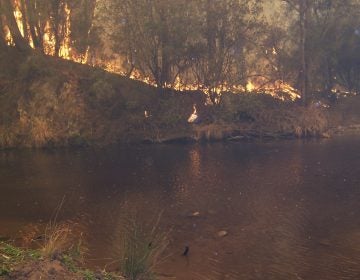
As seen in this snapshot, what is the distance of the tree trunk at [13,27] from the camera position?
4112 cm

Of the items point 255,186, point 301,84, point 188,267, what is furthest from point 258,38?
point 188,267

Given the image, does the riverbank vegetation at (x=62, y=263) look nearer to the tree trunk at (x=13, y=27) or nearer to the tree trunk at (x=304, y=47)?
the tree trunk at (x=13, y=27)

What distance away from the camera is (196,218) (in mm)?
19281

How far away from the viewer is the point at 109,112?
138ft

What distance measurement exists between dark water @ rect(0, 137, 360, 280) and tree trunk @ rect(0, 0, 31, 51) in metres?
10.7

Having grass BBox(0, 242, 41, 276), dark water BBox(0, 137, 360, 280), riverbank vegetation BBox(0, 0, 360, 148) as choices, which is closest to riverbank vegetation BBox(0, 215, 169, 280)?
grass BBox(0, 242, 41, 276)

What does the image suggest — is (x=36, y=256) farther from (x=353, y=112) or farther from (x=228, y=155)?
(x=353, y=112)

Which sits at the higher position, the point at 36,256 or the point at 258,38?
the point at 258,38

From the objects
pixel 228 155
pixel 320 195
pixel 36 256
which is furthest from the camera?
pixel 228 155

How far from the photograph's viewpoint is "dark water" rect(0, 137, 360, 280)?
15.1 meters

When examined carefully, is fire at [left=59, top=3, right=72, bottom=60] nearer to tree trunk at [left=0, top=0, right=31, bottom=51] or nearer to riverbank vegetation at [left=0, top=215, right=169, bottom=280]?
tree trunk at [left=0, top=0, right=31, bottom=51]

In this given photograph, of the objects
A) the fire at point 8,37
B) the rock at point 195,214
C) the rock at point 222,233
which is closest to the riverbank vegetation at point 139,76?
the fire at point 8,37

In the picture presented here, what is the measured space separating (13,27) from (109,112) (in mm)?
10474

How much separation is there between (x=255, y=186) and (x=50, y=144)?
19.2 m
